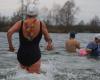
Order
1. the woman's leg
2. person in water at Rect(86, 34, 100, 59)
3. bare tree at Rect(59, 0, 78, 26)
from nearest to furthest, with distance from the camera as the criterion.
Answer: the woman's leg, person in water at Rect(86, 34, 100, 59), bare tree at Rect(59, 0, 78, 26)

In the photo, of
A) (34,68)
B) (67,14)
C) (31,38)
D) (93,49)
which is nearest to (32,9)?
(31,38)

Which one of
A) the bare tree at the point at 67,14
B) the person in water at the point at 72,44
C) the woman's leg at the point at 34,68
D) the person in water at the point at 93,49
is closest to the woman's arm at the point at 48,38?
the woman's leg at the point at 34,68

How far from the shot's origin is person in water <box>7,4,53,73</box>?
7.54 m

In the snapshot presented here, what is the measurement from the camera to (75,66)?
1402cm

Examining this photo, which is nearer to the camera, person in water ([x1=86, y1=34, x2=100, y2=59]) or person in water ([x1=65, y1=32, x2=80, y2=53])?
person in water ([x1=86, y1=34, x2=100, y2=59])

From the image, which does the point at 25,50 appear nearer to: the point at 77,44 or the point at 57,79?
the point at 57,79

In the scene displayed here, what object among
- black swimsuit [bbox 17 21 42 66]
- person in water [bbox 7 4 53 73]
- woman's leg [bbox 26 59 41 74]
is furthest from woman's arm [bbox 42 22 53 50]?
woman's leg [bbox 26 59 41 74]

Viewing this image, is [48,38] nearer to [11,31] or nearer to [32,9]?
[32,9]

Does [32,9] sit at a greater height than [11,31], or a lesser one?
greater

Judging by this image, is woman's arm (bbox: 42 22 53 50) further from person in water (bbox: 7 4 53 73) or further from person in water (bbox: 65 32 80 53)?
person in water (bbox: 65 32 80 53)

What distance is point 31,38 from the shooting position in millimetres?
7625

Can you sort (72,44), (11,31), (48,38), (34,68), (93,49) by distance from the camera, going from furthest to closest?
(72,44) → (93,49) → (34,68) → (48,38) → (11,31)

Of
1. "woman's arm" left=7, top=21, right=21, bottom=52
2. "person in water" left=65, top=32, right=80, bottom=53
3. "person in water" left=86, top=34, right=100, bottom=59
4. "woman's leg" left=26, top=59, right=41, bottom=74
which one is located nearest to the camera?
"woman's arm" left=7, top=21, right=21, bottom=52

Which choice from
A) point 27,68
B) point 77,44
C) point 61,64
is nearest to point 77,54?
point 77,44
